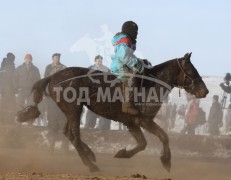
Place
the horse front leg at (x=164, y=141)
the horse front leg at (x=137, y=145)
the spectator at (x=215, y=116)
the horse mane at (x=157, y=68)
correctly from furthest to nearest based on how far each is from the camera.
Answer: the spectator at (x=215, y=116)
the horse mane at (x=157, y=68)
the horse front leg at (x=137, y=145)
the horse front leg at (x=164, y=141)

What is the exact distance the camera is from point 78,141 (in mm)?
13273

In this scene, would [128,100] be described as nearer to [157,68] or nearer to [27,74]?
[157,68]

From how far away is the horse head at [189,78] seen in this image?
45.1 ft

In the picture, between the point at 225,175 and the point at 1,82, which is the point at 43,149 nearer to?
the point at 1,82


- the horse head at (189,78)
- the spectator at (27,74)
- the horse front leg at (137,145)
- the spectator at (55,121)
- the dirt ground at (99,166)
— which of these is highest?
the spectator at (27,74)

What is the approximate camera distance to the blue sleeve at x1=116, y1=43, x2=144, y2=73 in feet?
43.4

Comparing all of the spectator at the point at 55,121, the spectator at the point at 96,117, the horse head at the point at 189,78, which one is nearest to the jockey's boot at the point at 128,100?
the horse head at the point at 189,78

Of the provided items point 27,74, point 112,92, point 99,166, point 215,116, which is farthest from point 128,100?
point 215,116

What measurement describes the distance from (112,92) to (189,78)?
168 centimetres

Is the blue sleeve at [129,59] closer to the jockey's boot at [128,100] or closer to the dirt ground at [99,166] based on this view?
the jockey's boot at [128,100]

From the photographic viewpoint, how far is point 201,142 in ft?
67.0

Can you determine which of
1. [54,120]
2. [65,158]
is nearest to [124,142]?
[54,120]

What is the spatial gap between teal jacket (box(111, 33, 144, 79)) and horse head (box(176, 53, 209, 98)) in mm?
960

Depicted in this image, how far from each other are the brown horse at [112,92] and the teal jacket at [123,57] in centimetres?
19
